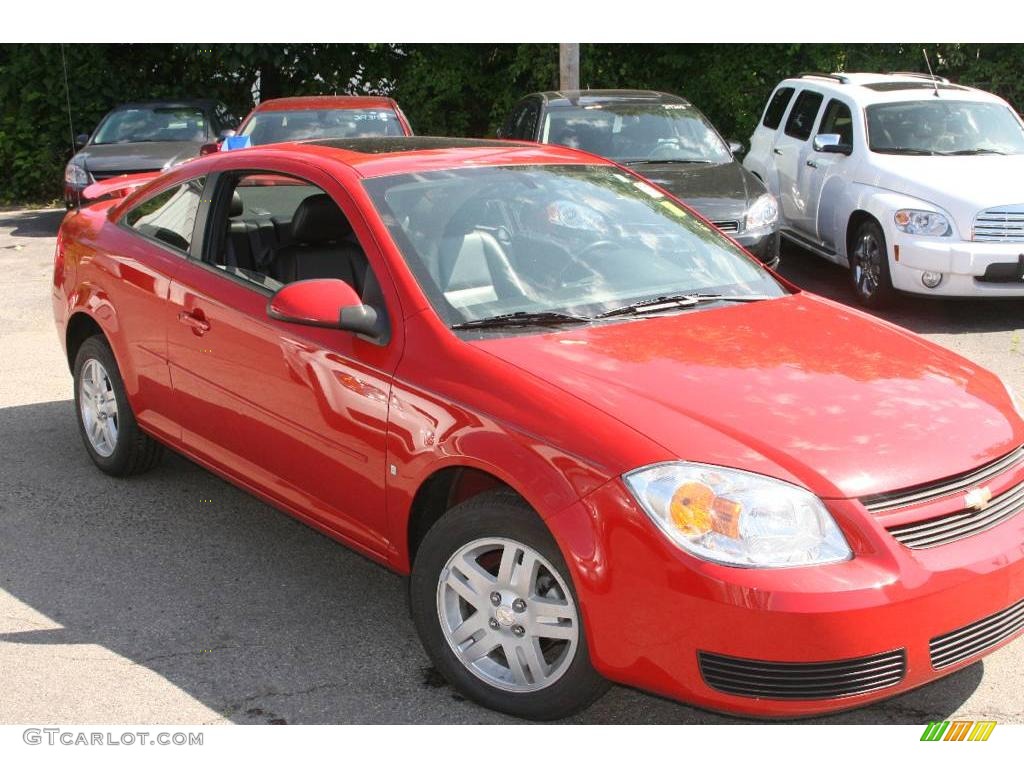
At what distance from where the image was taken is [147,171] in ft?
45.9

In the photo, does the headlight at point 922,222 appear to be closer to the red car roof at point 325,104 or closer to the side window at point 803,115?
the side window at point 803,115

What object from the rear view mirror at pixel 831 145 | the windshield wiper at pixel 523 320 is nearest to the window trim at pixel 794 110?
the rear view mirror at pixel 831 145

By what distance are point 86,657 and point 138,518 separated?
1.36m

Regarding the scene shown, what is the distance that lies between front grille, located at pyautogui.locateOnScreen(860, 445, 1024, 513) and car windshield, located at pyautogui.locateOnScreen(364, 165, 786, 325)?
1.27 m

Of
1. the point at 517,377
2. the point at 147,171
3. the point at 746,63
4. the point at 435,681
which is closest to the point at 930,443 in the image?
the point at 517,377

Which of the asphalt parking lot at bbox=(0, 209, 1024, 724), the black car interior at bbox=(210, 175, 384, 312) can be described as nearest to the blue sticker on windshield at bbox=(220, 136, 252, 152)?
the asphalt parking lot at bbox=(0, 209, 1024, 724)

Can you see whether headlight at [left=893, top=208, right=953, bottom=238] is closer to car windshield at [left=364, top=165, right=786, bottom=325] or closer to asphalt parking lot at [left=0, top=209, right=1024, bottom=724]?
car windshield at [left=364, top=165, right=786, bottom=325]

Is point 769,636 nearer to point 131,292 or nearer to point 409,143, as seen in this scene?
point 409,143

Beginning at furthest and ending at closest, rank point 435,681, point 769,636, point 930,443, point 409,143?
1. point 409,143
2. point 435,681
3. point 930,443
4. point 769,636

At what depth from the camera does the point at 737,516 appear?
10.7ft

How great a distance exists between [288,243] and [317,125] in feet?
24.8

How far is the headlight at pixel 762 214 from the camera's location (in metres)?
9.48

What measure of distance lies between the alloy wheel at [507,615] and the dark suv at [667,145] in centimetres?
605
